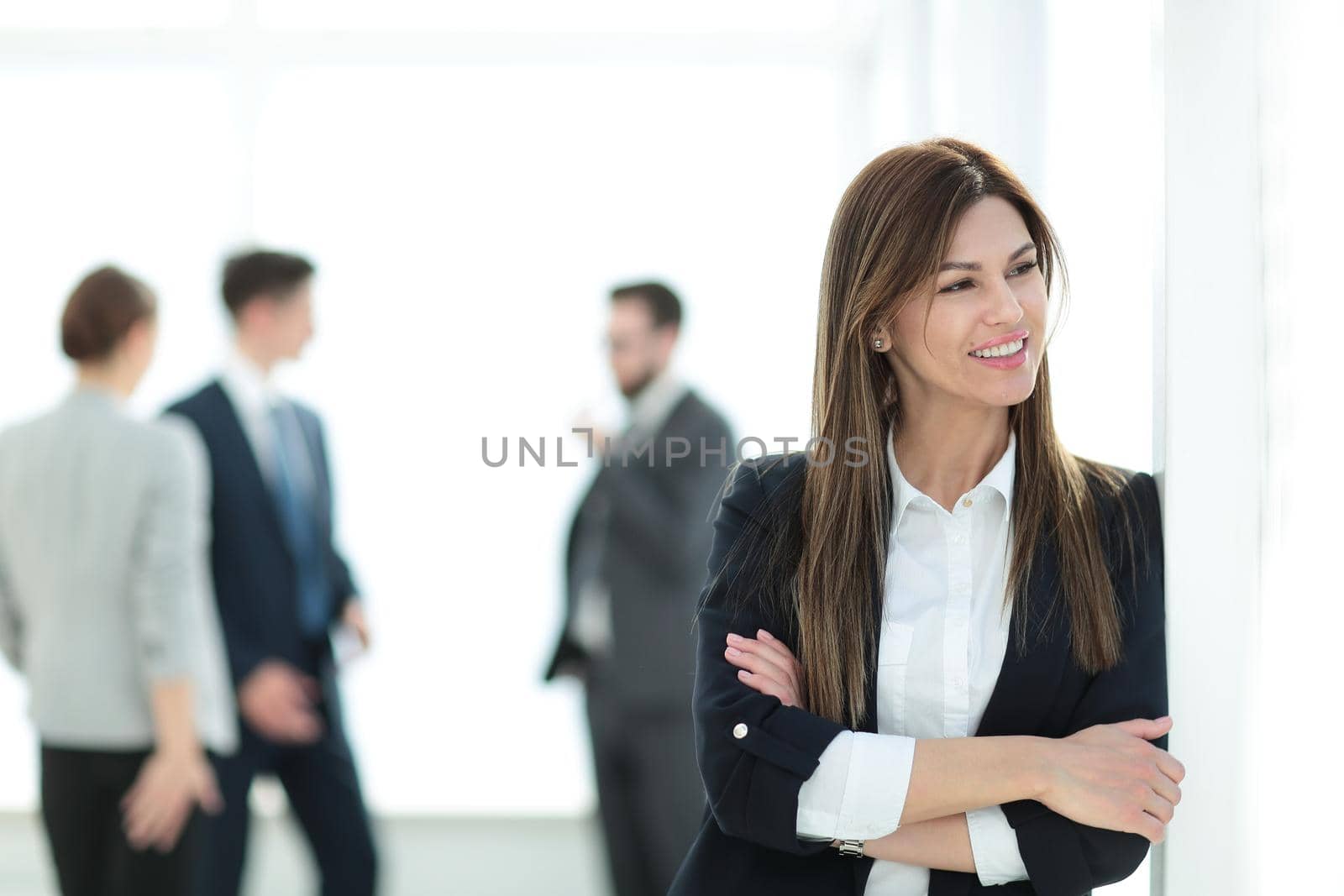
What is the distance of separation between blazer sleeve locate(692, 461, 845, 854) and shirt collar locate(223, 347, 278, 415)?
5.28 feet

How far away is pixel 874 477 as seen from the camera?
1339 millimetres

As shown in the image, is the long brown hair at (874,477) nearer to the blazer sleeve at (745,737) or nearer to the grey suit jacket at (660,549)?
the blazer sleeve at (745,737)

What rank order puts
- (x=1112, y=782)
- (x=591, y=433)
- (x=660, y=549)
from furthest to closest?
(x=591, y=433) < (x=660, y=549) < (x=1112, y=782)

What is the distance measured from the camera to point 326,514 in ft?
8.84

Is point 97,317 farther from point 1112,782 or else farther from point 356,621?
point 1112,782

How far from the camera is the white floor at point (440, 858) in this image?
353 cm

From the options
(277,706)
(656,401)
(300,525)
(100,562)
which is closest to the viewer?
(100,562)

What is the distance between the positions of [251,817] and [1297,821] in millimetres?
2106

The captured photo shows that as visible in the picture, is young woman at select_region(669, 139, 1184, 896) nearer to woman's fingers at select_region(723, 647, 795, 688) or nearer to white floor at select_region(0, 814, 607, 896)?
woman's fingers at select_region(723, 647, 795, 688)

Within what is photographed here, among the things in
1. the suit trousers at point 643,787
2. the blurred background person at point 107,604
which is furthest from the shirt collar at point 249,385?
the suit trousers at point 643,787

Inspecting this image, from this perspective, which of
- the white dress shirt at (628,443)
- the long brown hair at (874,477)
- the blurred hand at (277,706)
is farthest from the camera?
the white dress shirt at (628,443)

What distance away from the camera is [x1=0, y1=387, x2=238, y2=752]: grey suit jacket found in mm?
2293

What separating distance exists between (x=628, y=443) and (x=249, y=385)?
0.88 metres

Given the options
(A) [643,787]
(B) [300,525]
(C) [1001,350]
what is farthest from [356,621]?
(C) [1001,350]
